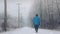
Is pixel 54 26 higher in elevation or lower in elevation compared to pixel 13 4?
lower

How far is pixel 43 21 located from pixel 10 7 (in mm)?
3353

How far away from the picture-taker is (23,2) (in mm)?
17312

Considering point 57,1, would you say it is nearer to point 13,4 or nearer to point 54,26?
point 54,26

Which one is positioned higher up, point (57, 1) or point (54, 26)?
point (57, 1)

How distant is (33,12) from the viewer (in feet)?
58.2

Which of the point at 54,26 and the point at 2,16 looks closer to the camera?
the point at 2,16

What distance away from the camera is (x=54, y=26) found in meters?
17.8

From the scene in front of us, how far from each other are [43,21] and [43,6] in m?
1.41

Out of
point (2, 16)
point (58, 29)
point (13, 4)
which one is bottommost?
point (58, 29)

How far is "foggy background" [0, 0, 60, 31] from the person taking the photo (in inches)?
679

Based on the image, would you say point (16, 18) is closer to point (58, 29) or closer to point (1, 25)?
point (1, 25)

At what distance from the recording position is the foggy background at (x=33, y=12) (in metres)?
17.2

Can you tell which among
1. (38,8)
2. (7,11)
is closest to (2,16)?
(7,11)

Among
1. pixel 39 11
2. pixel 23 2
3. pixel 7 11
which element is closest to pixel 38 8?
pixel 39 11
